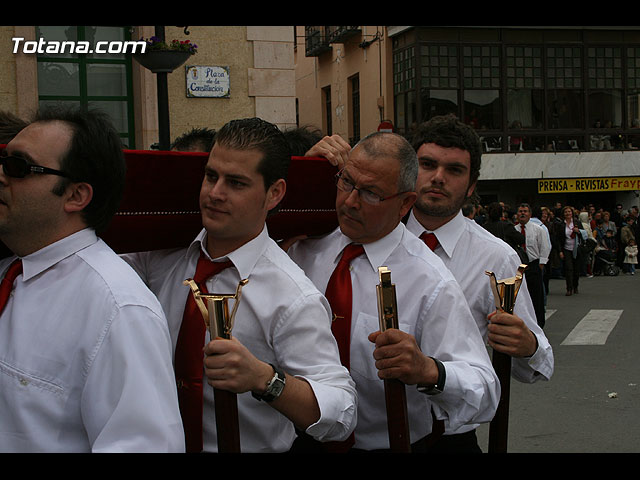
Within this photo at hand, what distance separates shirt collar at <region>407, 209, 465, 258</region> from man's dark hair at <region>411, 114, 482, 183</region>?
Result: 25 cm

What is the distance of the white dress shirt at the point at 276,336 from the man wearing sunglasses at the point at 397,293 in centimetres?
38

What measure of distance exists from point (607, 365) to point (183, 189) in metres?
7.88

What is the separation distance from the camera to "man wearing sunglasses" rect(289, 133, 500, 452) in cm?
279

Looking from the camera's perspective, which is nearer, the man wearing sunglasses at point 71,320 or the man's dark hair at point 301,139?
the man wearing sunglasses at point 71,320

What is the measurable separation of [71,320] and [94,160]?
42 centimetres

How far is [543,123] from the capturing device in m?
28.2

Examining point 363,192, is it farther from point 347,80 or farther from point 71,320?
point 347,80

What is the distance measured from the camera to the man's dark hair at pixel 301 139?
3.50 m

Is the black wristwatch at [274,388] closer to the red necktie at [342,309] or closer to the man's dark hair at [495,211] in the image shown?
the red necktie at [342,309]

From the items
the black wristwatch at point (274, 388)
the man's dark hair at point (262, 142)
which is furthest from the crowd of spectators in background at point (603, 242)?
the black wristwatch at point (274, 388)

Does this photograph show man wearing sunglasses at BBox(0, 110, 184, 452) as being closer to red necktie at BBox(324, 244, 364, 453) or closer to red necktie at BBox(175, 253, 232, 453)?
red necktie at BBox(175, 253, 232, 453)
